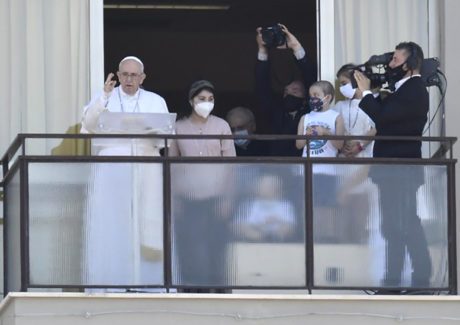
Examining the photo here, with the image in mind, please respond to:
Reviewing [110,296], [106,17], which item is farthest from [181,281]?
[106,17]

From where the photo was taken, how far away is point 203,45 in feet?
71.2

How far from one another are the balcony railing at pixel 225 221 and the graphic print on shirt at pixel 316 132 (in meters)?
0.57

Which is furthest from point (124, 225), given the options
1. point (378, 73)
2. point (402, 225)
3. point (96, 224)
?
point (378, 73)

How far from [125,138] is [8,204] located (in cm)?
105

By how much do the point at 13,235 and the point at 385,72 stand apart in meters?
3.02

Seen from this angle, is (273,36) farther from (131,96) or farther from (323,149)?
(131,96)

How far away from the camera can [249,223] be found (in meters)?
13.6

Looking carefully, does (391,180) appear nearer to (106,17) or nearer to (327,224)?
(327,224)

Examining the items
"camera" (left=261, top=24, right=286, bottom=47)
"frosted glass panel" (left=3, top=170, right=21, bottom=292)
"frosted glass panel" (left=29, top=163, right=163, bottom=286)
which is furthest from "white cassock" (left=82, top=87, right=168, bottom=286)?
"camera" (left=261, top=24, right=286, bottom=47)

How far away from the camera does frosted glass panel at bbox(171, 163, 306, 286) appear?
533 inches

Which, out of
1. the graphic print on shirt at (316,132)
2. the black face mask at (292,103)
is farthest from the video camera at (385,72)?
the black face mask at (292,103)

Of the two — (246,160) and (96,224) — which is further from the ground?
(246,160)

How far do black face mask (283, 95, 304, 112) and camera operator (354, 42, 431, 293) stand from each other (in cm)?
131

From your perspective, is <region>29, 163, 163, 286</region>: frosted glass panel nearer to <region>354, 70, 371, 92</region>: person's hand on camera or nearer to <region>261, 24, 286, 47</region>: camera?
<region>354, 70, 371, 92</region>: person's hand on camera
